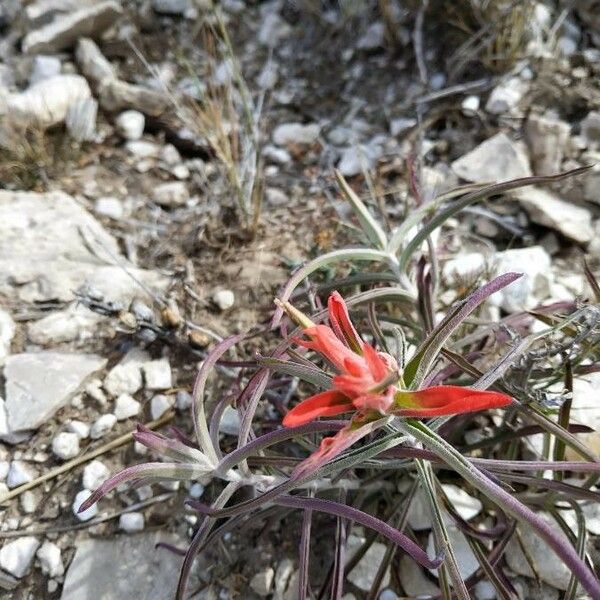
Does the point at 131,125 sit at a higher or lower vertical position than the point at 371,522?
higher

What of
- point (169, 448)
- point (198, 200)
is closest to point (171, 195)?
point (198, 200)

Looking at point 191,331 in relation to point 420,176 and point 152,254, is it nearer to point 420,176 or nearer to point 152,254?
point 152,254

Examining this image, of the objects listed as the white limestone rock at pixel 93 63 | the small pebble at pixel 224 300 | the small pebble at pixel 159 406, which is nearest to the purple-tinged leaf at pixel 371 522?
the small pebble at pixel 159 406

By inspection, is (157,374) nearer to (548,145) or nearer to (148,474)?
(148,474)

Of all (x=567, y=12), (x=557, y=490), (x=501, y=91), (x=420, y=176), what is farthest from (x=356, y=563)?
(x=567, y=12)

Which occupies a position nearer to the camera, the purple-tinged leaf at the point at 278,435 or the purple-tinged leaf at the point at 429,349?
the purple-tinged leaf at the point at 429,349

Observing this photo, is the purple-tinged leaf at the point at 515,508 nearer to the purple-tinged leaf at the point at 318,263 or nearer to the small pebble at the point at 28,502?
the purple-tinged leaf at the point at 318,263
